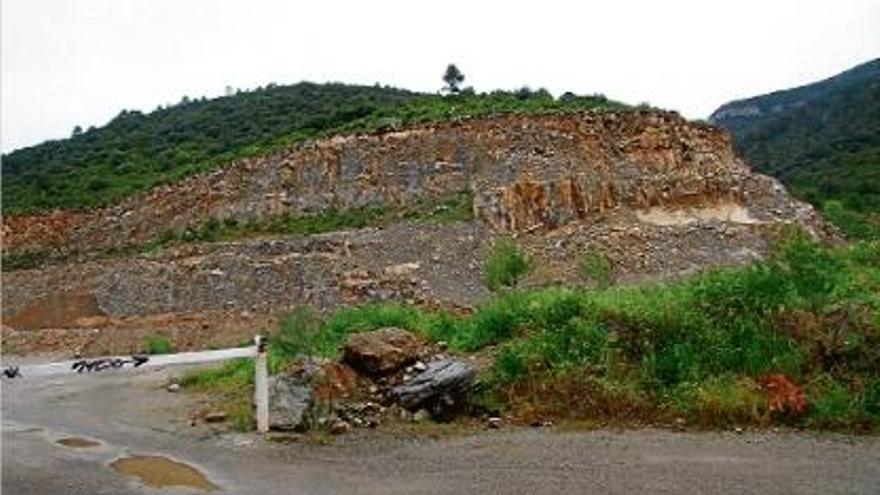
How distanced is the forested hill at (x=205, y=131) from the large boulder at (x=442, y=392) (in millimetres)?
34863

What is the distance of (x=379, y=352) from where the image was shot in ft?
38.4

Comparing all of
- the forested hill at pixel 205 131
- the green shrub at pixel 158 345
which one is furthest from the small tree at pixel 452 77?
the green shrub at pixel 158 345

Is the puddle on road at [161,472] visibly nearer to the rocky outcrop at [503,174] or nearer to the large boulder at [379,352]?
the large boulder at [379,352]

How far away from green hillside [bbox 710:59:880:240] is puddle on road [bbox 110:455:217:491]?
30822 mm

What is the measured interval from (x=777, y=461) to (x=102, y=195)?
1986 inches

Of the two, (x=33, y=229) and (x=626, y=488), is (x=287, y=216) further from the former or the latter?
(x=626, y=488)

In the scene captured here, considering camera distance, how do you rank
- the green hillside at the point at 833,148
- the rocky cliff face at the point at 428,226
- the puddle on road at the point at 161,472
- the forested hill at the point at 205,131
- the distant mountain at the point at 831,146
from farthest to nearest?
the distant mountain at the point at 831,146
the green hillside at the point at 833,148
the forested hill at the point at 205,131
the rocky cliff face at the point at 428,226
the puddle on road at the point at 161,472

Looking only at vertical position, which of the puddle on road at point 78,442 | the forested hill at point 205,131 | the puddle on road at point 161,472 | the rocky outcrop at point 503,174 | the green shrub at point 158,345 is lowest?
the green shrub at point 158,345

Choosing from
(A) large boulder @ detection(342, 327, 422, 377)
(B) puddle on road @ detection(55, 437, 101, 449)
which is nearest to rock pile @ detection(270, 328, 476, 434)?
(A) large boulder @ detection(342, 327, 422, 377)

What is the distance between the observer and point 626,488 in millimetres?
7516

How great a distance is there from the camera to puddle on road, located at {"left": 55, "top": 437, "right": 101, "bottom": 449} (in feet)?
35.3

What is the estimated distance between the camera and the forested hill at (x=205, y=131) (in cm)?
5134

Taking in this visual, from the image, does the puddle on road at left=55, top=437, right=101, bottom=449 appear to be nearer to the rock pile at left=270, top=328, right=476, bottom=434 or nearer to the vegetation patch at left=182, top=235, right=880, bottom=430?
the rock pile at left=270, top=328, right=476, bottom=434

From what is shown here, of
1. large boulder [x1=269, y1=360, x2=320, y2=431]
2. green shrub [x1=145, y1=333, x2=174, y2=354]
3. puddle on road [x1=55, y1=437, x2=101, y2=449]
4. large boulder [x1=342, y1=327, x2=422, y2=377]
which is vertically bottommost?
green shrub [x1=145, y1=333, x2=174, y2=354]
